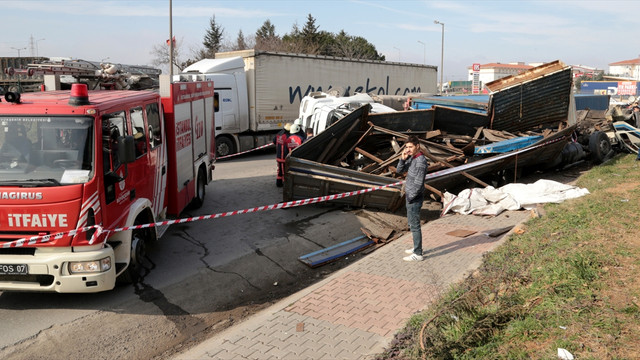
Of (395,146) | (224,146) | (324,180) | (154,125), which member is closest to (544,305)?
(324,180)

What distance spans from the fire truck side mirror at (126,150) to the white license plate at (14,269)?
4.73 feet

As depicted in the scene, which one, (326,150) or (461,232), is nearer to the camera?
(461,232)

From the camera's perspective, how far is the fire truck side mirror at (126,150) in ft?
17.3

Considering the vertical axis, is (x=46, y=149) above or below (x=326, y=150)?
above

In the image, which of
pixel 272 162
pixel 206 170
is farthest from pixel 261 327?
pixel 272 162

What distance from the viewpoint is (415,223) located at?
650cm

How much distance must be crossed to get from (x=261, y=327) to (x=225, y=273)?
2061 millimetres

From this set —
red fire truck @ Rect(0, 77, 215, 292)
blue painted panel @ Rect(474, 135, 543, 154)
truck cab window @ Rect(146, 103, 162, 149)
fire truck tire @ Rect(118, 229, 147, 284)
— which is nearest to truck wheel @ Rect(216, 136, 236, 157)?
blue painted panel @ Rect(474, 135, 543, 154)

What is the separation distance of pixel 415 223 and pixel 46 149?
4505mm

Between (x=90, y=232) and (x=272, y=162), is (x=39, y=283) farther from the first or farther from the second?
(x=272, y=162)

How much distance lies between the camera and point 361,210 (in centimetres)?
905

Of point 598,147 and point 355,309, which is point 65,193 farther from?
point 598,147

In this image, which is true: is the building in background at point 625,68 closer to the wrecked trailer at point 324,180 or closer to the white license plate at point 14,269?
the wrecked trailer at point 324,180

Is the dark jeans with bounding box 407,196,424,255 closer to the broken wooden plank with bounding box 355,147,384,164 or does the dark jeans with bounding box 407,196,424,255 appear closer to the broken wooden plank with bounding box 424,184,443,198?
the broken wooden plank with bounding box 424,184,443,198
